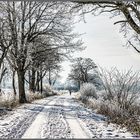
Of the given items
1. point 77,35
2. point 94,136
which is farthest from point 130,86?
point 77,35

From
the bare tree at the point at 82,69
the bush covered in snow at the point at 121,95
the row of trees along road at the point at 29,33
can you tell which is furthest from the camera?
the bare tree at the point at 82,69

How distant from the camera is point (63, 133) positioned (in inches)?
460

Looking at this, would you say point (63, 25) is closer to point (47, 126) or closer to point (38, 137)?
point (47, 126)

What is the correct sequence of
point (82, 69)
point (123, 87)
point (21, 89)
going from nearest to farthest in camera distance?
point (123, 87), point (21, 89), point (82, 69)

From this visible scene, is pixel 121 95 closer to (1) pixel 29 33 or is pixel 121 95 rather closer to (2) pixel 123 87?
(2) pixel 123 87

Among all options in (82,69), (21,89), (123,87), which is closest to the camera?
(123,87)

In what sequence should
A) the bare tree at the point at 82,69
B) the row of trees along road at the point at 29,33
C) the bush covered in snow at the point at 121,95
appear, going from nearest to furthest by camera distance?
the bush covered in snow at the point at 121,95 → the row of trees along road at the point at 29,33 → the bare tree at the point at 82,69

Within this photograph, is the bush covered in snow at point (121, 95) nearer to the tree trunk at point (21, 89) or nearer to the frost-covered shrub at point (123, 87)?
the frost-covered shrub at point (123, 87)

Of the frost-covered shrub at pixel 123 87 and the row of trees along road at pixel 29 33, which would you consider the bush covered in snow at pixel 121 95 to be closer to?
the frost-covered shrub at pixel 123 87

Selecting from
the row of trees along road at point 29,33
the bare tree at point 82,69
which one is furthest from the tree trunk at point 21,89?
the bare tree at point 82,69

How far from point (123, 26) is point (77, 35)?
11.6 meters

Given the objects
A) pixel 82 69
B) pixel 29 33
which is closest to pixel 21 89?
pixel 29 33

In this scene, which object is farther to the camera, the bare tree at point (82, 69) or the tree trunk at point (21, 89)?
the bare tree at point (82, 69)

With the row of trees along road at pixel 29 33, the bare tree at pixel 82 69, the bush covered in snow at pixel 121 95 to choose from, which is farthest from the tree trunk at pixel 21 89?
the bare tree at pixel 82 69
